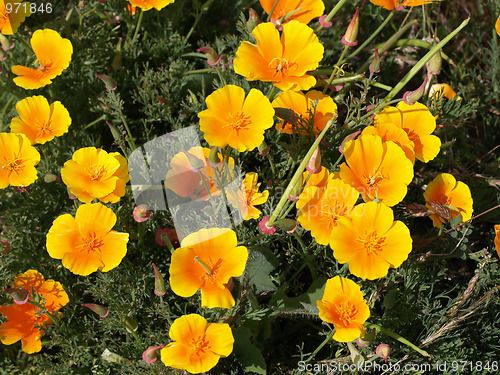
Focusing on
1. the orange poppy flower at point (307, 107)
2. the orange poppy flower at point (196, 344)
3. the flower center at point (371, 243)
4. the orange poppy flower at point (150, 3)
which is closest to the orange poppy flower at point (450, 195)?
the flower center at point (371, 243)

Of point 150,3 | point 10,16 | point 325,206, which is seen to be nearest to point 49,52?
point 10,16

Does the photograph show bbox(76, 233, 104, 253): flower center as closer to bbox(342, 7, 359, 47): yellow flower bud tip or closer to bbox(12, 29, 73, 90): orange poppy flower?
bbox(12, 29, 73, 90): orange poppy flower

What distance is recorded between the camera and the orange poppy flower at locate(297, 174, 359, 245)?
5.58 feet

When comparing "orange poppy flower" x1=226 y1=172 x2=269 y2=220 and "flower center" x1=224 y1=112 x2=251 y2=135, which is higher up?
"flower center" x1=224 y1=112 x2=251 y2=135

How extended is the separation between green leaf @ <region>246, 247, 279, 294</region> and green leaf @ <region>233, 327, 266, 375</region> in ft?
0.56

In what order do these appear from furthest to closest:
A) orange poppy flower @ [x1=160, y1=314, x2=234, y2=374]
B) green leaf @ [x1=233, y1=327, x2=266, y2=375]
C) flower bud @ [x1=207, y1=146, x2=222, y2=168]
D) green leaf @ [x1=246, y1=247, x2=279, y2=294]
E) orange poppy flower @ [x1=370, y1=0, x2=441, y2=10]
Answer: orange poppy flower @ [x1=370, y1=0, x2=441, y2=10] < green leaf @ [x1=246, y1=247, x2=279, y2=294] < green leaf @ [x1=233, y1=327, x2=266, y2=375] < flower bud @ [x1=207, y1=146, x2=222, y2=168] < orange poppy flower @ [x1=160, y1=314, x2=234, y2=374]

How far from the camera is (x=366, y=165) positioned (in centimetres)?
174

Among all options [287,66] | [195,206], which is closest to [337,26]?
[287,66]

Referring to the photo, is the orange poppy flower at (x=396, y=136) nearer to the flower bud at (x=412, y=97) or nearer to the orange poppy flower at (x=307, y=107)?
the flower bud at (x=412, y=97)

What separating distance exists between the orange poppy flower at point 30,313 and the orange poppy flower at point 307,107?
3.73 feet

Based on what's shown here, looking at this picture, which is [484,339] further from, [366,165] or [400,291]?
[366,165]

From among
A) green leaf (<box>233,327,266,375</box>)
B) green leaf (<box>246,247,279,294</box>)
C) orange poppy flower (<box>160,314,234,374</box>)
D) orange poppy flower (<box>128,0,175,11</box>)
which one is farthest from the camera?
Answer: orange poppy flower (<box>128,0,175,11</box>)

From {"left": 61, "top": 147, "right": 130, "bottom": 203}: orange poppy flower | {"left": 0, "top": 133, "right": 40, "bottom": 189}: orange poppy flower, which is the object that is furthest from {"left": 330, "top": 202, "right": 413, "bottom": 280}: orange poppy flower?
{"left": 0, "top": 133, "right": 40, "bottom": 189}: orange poppy flower

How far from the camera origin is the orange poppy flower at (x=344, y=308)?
155cm
